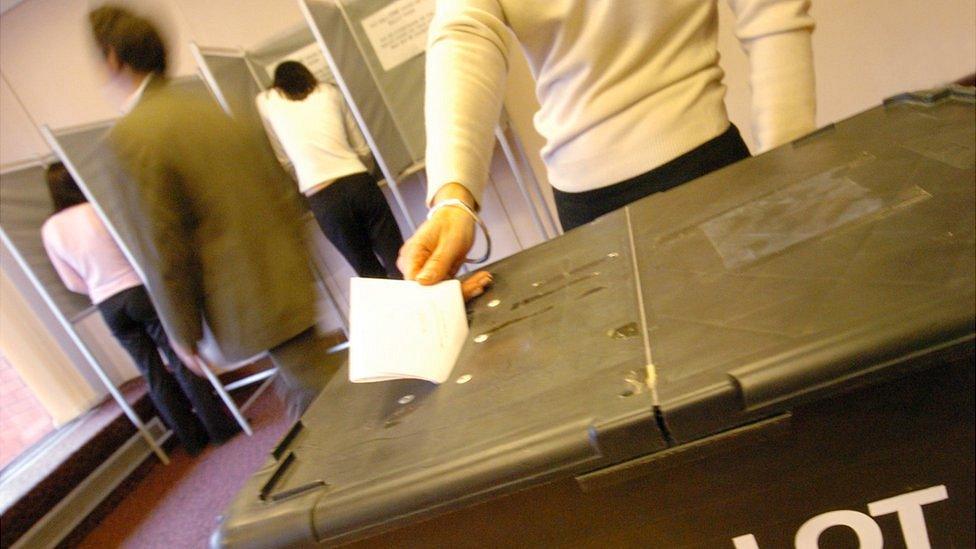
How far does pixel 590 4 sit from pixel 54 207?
262cm

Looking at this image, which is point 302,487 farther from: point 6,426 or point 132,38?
point 6,426

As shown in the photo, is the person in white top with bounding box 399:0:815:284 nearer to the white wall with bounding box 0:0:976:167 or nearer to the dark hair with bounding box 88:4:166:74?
the dark hair with bounding box 88:4:166:74

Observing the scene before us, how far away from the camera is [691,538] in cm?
35

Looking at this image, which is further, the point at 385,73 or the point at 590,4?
the point at 385,73

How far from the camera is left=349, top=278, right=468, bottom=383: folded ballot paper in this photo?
19.7 inches

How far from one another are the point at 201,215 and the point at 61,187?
5.46ft

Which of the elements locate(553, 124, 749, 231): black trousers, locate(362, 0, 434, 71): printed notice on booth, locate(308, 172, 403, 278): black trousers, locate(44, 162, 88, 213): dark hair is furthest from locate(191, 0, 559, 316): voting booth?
locate(553, 124, 749, 231): black trousers

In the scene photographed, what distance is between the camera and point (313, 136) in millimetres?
2189

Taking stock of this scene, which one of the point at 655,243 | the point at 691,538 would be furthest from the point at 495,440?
the point at 655,243

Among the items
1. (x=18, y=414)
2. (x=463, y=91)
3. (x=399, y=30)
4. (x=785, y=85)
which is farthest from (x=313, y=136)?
(x=18, y=414)

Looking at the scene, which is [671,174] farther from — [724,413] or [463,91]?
[724,413]

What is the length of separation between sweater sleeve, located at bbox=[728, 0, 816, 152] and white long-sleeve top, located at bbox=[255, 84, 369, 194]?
1758 mm

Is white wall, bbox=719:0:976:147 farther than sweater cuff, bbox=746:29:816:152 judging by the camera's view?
Yes

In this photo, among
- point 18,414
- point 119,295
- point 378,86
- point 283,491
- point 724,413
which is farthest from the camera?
point 18,414
